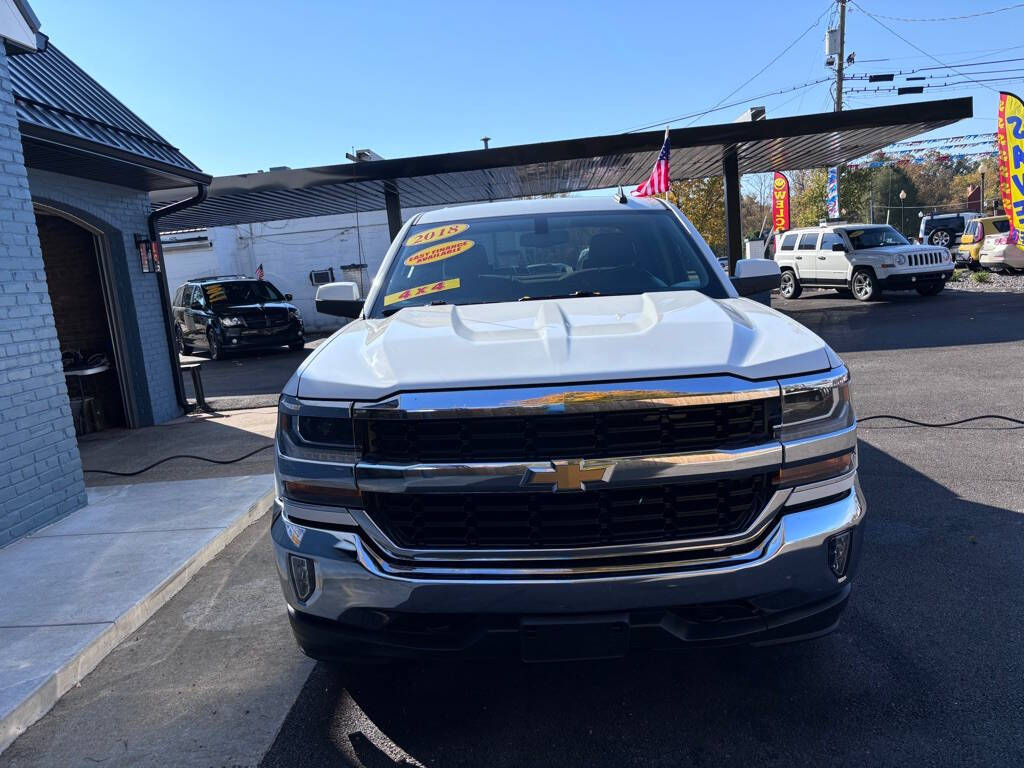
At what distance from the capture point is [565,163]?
15969mm

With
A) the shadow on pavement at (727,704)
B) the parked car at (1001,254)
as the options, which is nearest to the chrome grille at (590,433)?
the shadow on pavement at (727,704)

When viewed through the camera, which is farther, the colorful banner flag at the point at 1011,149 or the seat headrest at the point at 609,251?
the colorful banner flag at the point at 1011,149

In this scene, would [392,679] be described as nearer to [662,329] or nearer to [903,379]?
[662,329]

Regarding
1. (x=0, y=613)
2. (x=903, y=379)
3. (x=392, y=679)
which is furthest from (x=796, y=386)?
(x=903, y=379)

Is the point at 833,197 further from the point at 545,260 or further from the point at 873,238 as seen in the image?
the point at 545,260

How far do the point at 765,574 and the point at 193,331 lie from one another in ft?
62.0

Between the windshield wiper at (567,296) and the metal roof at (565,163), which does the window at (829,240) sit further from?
the windshield wiper at (567,296)

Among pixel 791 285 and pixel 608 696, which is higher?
pixel 791 285

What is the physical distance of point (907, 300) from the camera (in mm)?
17734

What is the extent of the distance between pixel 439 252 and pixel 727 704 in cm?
257

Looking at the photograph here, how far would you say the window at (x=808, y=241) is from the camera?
771 inches

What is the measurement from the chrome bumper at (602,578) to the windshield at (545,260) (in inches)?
59.6

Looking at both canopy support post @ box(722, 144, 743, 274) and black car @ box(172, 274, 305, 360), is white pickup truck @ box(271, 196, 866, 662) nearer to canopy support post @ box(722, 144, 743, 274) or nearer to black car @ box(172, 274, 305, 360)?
canopy support post @ box(722, 144, 743, 274)

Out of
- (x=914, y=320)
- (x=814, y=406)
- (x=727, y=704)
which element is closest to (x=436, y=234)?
(x=814, y=406)
